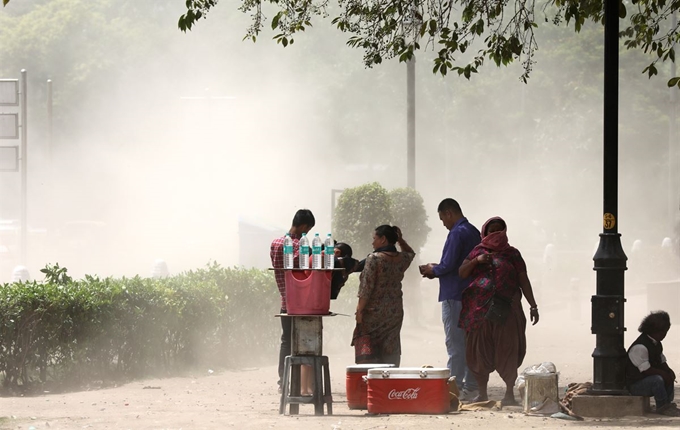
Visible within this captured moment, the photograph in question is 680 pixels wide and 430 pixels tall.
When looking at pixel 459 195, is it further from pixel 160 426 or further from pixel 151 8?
pixel 160 426

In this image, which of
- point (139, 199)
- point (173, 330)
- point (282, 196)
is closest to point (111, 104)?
point (139, 199)

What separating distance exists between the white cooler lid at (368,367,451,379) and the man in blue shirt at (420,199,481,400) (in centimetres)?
129

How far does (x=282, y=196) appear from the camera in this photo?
65625 millimetres

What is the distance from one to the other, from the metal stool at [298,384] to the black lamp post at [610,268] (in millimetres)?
2090

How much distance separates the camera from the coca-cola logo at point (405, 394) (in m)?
9.00

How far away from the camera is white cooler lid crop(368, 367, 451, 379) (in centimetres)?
891

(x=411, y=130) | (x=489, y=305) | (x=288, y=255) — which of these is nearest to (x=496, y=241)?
(x=489, y=305)

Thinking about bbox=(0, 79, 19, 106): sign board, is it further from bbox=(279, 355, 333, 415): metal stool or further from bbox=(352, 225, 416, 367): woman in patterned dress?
bbox=(279, 355, 333, 415): metal stool

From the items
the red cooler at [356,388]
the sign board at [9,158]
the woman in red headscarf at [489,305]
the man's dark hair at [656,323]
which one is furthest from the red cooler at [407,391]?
the sign board at [9,158]

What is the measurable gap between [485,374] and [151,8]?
81367 millimetres

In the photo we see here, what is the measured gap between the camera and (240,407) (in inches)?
406

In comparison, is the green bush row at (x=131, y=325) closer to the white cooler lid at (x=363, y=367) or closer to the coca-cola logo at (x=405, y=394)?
the white cooler lid at (x=363, y=367)

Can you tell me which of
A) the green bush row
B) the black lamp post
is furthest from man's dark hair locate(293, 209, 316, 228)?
the green bush row

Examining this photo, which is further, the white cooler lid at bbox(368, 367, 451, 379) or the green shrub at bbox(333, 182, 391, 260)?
the green shrub at bbox(333, 182, 391, 260)
